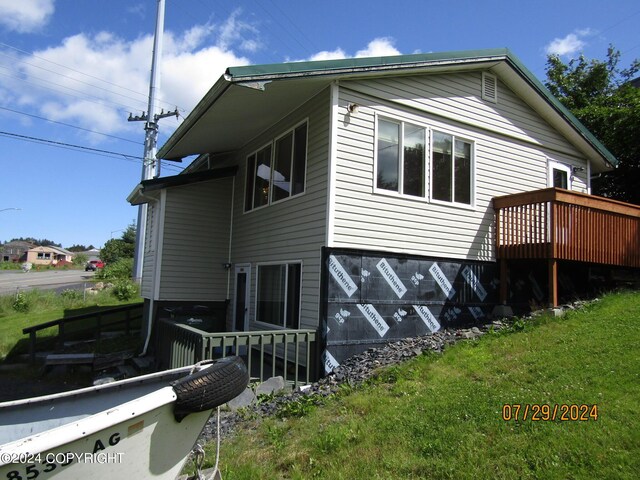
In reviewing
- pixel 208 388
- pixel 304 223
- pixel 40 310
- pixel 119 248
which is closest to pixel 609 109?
pixel 304 223

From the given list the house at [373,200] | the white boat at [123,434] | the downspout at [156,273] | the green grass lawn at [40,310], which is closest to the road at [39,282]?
the green grass lawn at [40,310]

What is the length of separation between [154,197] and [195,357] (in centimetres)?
607

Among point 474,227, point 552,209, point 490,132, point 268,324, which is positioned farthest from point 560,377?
point 490,132

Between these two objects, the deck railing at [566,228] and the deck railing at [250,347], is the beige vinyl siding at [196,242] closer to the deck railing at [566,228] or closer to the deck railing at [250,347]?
the deck railing at [250,347]

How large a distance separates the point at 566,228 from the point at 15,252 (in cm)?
13089

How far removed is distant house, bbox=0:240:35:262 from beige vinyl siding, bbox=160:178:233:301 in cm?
11251

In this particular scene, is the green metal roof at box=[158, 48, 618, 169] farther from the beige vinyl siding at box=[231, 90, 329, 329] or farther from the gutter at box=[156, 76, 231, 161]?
the beige vinyl siding at box=[231, 90, 329, 329]

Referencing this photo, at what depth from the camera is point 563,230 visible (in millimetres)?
8414

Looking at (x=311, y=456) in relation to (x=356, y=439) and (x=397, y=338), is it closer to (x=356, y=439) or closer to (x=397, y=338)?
(x=356, y=439)

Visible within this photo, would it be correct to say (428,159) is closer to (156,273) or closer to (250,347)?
(250,347)

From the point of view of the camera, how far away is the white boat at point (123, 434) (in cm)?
250

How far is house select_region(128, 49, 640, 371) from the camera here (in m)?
7.73

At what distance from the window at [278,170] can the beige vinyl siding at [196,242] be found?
3.35 ft

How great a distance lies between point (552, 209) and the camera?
8297 mm
